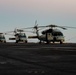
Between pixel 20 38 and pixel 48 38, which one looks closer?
pixel 48 38

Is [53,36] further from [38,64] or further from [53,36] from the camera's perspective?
[38,64]

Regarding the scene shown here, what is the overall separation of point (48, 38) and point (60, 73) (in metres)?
71.8

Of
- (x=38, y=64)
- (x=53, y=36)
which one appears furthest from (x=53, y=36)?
(x=38, y=64)

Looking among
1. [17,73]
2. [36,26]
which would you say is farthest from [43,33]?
[17,73]

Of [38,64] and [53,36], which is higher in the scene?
[53,36]

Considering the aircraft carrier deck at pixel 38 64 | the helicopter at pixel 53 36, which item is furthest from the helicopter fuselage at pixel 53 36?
the aircraft carrier deck at pixel 38 64

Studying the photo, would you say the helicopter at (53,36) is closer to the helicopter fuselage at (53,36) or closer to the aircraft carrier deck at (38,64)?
the helicopter fuselage at (53,36)

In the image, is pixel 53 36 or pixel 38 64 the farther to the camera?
pixel 53 36

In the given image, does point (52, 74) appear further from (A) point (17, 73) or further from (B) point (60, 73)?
(A) point (17, 73)

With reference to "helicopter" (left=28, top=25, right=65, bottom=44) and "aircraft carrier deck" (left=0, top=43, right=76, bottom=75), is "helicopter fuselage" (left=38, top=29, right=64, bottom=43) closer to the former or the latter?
"helicopter" (left=28, top=25, right=65, bottom=44)

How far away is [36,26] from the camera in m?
109

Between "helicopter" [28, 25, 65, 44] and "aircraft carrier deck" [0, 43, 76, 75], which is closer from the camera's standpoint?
"aircraft carrier deck" [0, 43, 76, 75]

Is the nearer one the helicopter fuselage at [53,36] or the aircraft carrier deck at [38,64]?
the aircraft carrier deck at [38,64]

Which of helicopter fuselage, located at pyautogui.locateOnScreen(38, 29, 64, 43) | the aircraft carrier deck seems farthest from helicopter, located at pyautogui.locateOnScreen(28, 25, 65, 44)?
the aircraft carrier deck
